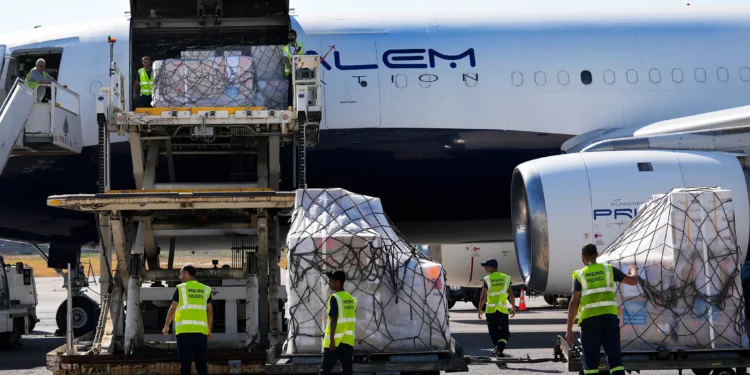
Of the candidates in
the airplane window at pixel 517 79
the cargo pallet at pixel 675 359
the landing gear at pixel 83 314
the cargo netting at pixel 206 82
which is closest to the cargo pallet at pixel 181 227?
the cargo netting at pixel 206 82

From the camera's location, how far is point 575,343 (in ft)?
29.8

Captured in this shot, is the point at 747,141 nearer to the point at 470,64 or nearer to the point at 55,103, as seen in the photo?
the point at 470,64

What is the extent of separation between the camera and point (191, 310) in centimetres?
896

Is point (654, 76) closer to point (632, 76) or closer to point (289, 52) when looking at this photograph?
point (632, 76)

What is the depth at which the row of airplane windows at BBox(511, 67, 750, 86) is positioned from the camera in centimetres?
1455

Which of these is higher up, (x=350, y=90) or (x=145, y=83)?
(x=350, y=90)

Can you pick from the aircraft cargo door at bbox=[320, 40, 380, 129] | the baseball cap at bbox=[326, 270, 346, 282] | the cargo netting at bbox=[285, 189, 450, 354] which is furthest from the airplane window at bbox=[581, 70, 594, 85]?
the baseball cap at bbox=[326, 270, 346, 282]

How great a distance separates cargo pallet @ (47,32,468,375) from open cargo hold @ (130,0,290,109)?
455 mm

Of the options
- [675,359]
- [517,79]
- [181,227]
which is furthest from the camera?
[517,79]

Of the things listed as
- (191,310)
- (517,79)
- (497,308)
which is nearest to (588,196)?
(497,308)

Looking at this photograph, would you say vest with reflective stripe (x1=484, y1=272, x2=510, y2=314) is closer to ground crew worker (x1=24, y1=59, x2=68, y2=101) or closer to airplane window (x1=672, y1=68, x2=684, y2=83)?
airplane window (x1=672, y1=68, x2=684, y2=83)

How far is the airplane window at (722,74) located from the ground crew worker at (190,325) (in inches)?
363

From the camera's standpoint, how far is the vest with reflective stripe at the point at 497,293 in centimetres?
1229

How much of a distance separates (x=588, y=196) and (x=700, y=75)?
3897mm
